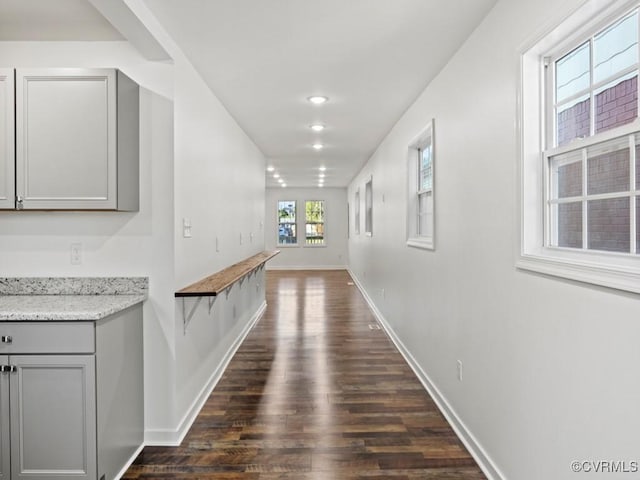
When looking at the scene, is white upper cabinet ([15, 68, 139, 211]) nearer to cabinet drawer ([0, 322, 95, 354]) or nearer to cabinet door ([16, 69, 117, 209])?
cabinet door ([16, 69, 117, 209])

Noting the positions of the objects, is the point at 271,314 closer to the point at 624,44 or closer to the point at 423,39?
the point at 423,39

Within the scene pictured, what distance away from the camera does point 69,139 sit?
235 centimetres

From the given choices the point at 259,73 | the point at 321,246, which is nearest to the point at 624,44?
the point at 259,73

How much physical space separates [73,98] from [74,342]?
1310 millimetres

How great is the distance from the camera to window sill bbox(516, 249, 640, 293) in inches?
49.4

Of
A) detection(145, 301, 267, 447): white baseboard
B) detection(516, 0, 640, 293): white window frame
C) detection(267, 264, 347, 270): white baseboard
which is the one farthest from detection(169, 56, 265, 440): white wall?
detection(267, 264, 347, 270): white baseboard

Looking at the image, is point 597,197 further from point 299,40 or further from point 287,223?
point 287,223

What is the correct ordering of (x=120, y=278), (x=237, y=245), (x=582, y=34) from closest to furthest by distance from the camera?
(x=582, y=34)
(x=120, y=278)
(x=237, y=245)

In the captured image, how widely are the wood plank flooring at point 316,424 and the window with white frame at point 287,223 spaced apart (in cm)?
838

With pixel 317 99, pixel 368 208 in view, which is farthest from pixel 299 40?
pixel 368 208

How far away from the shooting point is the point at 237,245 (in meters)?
4.69

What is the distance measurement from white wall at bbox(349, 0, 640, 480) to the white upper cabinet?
79.4 inches

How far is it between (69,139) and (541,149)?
2397 millimetres

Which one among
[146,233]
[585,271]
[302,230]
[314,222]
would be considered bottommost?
[585,271]
